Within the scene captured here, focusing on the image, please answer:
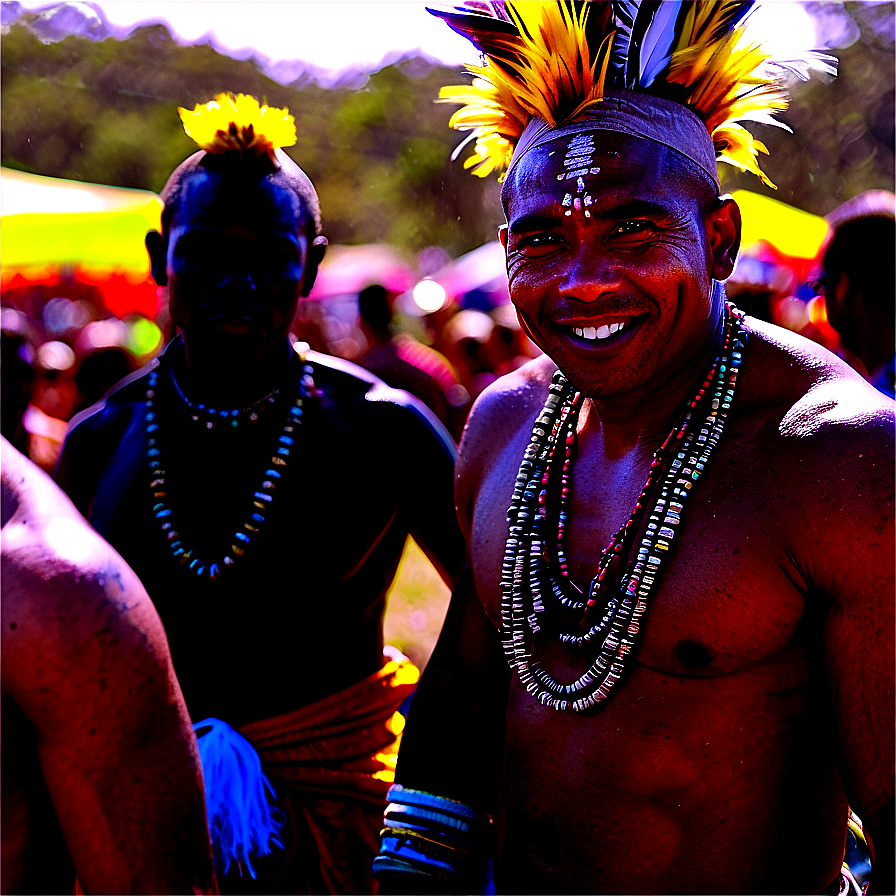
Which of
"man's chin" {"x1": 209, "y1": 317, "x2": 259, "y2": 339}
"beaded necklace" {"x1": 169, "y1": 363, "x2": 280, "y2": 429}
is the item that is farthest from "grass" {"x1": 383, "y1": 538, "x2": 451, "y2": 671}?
"man's chin" {"x1": 209, "y1": 317, "x2": 259, "y2": 339}

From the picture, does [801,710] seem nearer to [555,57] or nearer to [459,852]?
[459,852]

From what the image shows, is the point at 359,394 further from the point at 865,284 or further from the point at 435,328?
the point at 435,328

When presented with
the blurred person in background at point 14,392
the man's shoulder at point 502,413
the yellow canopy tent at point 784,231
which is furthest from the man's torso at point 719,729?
the yellow canopy tent at point 784,231

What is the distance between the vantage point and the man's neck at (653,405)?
7.27ft

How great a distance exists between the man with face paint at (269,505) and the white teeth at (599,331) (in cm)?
120

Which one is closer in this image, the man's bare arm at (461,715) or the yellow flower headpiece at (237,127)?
the man's bare arm at (461,715)

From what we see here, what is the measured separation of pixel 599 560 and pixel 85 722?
3.60ft

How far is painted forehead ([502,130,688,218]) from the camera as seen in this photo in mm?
2057

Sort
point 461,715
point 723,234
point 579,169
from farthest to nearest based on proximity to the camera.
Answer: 1. point 461,715
2. point 723,234
3. point 579,169

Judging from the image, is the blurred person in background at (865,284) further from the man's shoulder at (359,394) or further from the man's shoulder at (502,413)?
the man's shoulder at (502,413)

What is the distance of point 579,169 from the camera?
2.08 meters

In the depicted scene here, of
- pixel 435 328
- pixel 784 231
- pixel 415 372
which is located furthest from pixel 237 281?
pixel 435 328

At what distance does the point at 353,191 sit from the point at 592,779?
28754 millimetres

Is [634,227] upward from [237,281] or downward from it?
upward
